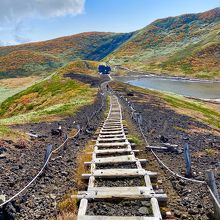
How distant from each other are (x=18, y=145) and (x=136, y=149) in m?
6.38

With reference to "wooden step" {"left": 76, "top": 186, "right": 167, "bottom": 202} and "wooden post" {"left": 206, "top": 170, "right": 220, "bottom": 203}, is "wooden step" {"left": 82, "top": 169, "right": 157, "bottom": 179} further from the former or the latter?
"wooden post" {"left": 206, "top": 170, "right": 220, "bottom": 203}

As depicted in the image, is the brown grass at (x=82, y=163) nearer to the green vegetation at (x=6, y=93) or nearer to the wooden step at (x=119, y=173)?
the wooden step at (x=119, y=173)

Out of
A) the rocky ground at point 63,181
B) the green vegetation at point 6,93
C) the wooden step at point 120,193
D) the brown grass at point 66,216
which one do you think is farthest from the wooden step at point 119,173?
the green vegetation at point 6,93

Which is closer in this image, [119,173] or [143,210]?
[143,210]

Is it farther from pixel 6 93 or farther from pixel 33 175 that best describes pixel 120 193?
pixel 6 93

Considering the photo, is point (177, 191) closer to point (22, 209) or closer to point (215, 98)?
point (22, 209)

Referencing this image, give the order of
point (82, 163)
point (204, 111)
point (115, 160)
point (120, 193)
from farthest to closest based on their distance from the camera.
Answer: point (204, 111) → point (82, 163) → point (115, 160) → point (120, 193)

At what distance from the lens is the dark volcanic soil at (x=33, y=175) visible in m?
10.7

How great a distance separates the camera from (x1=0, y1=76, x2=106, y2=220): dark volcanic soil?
10680mm

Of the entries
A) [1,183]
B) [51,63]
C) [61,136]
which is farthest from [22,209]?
[51,63]

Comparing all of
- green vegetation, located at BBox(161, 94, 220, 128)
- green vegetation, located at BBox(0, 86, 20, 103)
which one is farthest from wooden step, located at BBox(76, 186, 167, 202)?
green vegetation, located at BBox(0, 86, 20, 103)

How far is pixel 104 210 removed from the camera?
10516 millimetres

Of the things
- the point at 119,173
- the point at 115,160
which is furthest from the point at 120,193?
the point at 115,160

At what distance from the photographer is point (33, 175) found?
13719mm
